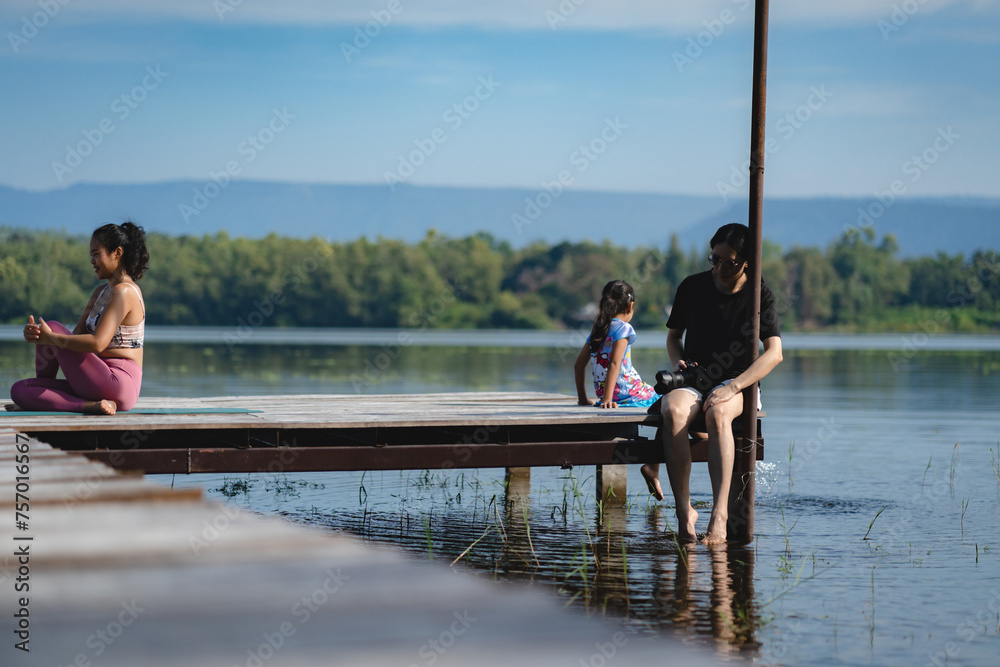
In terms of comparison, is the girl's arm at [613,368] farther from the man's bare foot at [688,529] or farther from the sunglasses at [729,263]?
the sunglasses at [729,263]

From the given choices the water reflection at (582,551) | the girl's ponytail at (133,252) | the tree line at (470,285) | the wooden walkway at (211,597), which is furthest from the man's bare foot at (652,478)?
the tree line at (470,285)

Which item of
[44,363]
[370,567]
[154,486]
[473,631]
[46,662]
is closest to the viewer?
[46,662]

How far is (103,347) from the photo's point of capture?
23.5ft

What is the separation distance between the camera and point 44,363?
7.43 metres

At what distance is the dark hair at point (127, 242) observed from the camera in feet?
23.9

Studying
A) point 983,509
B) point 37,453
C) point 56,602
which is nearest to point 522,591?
point 37,453

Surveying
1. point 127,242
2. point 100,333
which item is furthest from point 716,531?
point 127,242

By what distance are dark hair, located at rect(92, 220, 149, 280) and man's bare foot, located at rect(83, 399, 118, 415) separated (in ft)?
2.80

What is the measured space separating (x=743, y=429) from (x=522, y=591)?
193 centimetres

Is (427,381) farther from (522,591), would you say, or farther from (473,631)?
(473,631)

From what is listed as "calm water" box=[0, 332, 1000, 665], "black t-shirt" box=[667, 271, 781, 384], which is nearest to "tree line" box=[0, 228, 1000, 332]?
"calm water" box=[0, 332, 1000, 665]

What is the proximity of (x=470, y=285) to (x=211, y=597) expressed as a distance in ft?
321

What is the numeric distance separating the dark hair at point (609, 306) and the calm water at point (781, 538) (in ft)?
4.80

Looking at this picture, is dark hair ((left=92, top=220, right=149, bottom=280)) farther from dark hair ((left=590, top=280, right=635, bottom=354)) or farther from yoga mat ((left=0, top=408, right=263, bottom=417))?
dark hair ((left=590, top=280, right=635, bottom=354))
